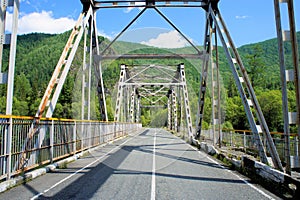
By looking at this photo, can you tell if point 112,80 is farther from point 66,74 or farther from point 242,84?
point 242,84

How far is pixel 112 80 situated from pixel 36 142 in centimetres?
3851

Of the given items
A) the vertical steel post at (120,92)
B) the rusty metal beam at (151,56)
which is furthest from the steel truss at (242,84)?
the vertical steel post at (120,92)

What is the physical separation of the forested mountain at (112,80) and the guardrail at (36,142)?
63.5 ft

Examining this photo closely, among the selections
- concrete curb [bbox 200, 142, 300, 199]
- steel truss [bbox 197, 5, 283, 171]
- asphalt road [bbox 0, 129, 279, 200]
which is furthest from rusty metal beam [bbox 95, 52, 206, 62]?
asphalt road [bbox 0, 129, 279, 200]

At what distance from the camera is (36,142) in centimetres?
875

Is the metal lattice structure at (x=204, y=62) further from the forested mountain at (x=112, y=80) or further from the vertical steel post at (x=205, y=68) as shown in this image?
the forested mountain at (x=112, y=80)

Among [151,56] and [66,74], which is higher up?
[151,56]

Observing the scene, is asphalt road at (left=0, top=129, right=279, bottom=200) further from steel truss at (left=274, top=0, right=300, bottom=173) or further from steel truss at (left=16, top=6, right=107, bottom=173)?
steel truss at (left=274, top=0, right=300, bottom=173)

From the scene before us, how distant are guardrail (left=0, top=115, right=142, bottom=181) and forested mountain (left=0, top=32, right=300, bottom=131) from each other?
19367mm

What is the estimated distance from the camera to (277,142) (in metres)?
9.84

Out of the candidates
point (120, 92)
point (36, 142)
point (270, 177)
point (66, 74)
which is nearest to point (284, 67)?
point (270, 177)

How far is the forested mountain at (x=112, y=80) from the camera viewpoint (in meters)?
42.6

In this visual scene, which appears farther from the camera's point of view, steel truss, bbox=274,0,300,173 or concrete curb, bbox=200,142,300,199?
steel truss, bbox=274,0,300,173

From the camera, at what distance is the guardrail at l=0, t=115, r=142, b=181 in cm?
678
